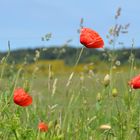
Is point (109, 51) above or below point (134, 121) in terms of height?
above

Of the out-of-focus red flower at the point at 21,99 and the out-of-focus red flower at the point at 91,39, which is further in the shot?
Result: the out-of-focus red flower at the point at 91,39

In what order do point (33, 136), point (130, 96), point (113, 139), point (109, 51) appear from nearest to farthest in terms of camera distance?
point (33, 136)
point (130, 96)
point (113, 139)
point (109, 51)

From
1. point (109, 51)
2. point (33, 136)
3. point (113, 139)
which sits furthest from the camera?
point (109, 51)

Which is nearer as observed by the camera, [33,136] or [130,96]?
[33,136]

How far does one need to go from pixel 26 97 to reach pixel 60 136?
243 mm

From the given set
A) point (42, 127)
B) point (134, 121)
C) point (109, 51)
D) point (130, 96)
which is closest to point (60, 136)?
point (42, 127)

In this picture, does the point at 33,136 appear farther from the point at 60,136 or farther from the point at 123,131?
the point at 123,131

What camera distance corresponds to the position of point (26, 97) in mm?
2547

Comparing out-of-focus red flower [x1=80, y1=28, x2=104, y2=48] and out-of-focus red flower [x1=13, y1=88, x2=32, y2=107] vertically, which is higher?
out-of-focus red flower [x1=80, y1=28, x2=104, y2=48]

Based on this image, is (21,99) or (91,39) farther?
(91,39)

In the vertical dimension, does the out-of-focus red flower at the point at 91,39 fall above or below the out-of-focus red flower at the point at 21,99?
above

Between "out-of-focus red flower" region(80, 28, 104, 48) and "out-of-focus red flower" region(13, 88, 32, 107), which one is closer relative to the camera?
"out-of-focus red flower" region(13, 88, 32, 107)

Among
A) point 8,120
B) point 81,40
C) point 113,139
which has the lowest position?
point 113,139

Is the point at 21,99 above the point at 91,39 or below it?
below
